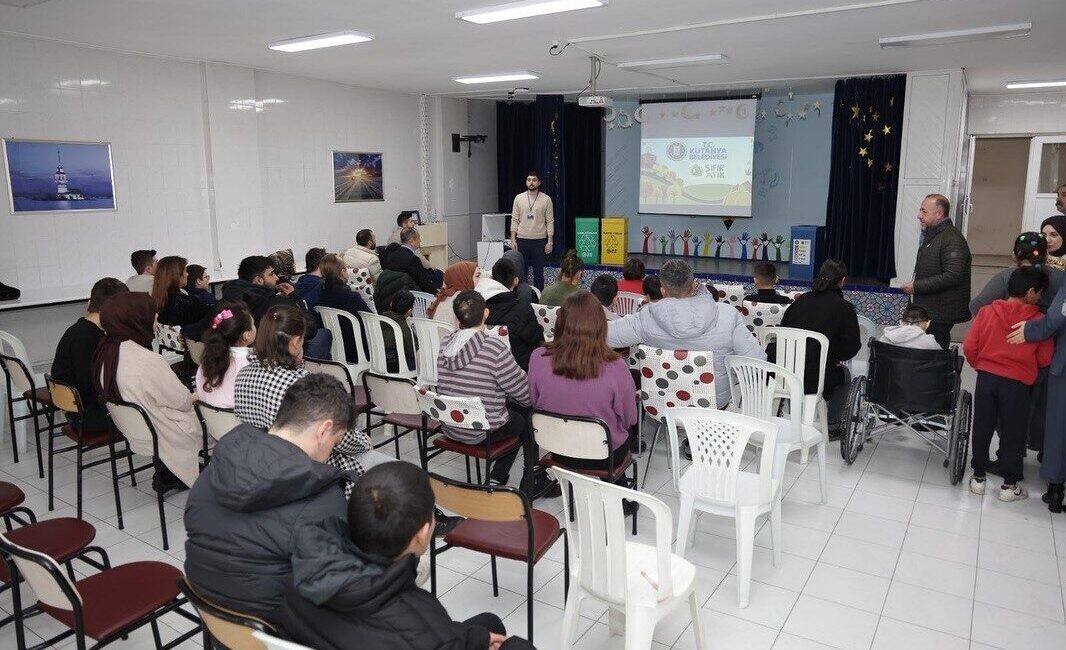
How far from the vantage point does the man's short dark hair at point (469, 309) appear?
3.67 meters

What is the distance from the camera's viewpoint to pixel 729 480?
3.13 m

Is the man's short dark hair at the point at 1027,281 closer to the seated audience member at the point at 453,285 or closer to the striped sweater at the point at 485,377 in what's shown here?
the striped sweater at the point at 485,377

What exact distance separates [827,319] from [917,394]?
2.21ft

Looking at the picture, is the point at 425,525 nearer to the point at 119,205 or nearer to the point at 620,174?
the point at 119,205

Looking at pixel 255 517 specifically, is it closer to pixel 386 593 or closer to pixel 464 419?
pixel 386 593

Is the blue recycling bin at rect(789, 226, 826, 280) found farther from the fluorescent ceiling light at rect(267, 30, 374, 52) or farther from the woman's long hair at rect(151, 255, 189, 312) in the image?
the woman's long hair at rect(151, 255, 189, 312)

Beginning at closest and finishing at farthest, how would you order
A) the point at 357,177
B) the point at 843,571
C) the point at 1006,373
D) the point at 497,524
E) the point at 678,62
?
the point at 497,524, the point at 843,571, the point at 1006,373, the point at 678,62, the point at 357,177

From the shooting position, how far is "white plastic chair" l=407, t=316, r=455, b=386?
4602mm

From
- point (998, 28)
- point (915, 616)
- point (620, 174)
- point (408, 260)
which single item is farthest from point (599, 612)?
point (620, 174)

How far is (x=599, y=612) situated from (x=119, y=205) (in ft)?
21.6

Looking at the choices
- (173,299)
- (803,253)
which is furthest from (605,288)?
(803,253)

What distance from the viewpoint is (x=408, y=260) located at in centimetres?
605

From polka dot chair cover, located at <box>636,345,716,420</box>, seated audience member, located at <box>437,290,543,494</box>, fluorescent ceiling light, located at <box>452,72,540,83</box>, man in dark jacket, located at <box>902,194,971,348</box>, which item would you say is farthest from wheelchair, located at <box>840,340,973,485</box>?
fluorescent ceiling light, located at <box>452,72,540,83</box>

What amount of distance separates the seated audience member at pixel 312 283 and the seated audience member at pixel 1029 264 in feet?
15.0
